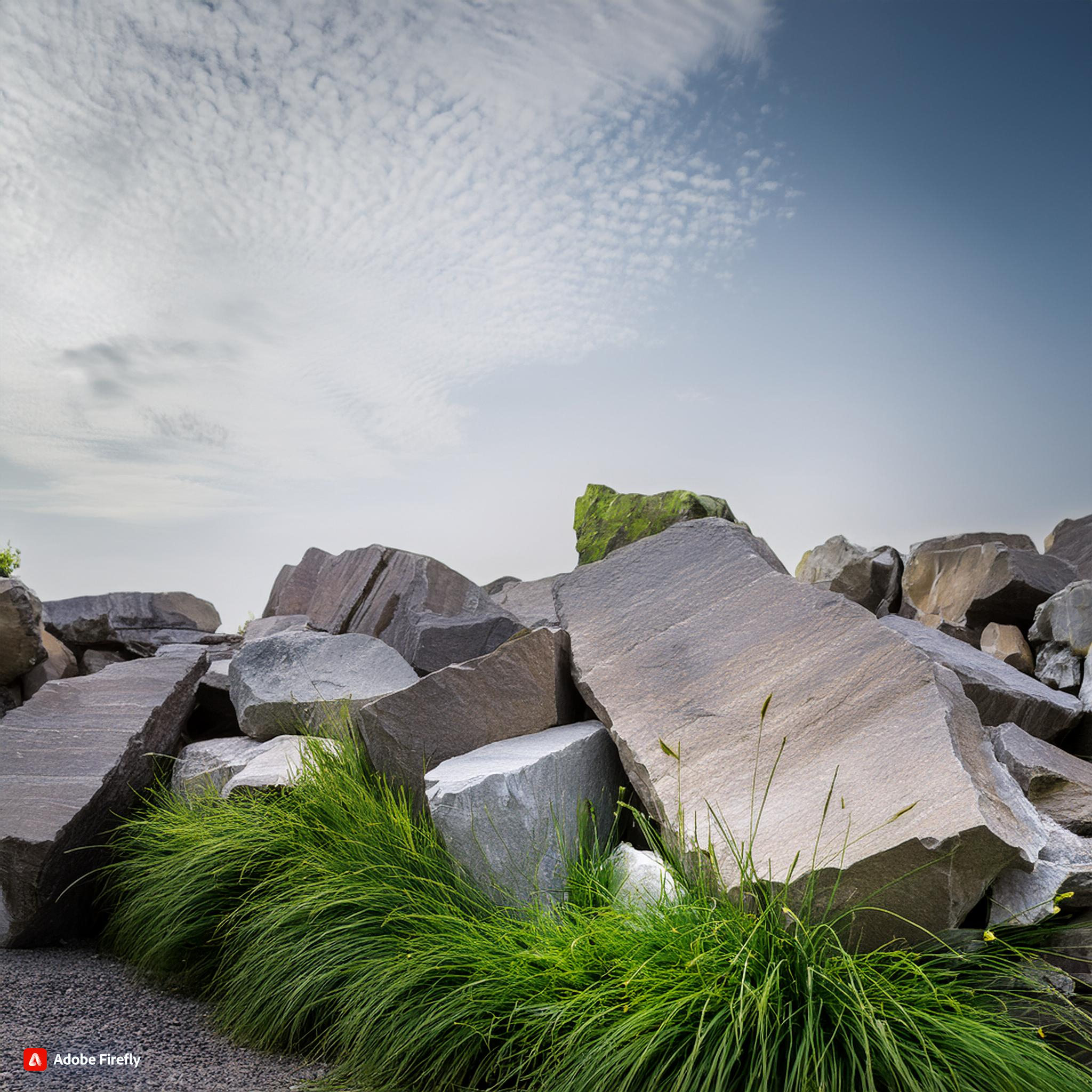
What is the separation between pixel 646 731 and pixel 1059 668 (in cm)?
413

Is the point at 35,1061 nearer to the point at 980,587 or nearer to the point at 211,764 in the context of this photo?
the point at 211,764

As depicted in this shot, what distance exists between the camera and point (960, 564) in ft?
27.1

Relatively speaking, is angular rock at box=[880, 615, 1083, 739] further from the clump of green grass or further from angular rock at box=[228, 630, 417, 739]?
angular rock at box=[228, 630, 417, 739]

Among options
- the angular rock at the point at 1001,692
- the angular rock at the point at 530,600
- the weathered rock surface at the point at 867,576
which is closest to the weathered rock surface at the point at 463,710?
the angular rock at the point at 1001,692

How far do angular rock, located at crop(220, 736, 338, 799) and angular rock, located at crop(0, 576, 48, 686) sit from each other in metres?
3.19

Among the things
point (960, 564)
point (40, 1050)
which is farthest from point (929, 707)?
point (960, 564)

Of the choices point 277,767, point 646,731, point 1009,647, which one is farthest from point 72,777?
point 1009,647

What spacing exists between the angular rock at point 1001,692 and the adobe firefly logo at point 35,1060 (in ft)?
13.9

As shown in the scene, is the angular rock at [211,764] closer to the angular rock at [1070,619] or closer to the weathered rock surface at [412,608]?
the weathered rock surface at [412,608]

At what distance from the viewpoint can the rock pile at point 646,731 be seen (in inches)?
120

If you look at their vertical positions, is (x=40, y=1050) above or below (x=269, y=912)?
below

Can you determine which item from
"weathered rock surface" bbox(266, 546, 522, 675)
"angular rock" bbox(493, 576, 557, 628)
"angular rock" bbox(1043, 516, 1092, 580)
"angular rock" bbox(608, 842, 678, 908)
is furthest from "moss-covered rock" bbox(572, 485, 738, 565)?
"angular rock" bbox(608, 842, 678, 908)

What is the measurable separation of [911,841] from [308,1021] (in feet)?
7.82

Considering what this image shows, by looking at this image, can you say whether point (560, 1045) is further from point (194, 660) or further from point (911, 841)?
point (194, 660)
